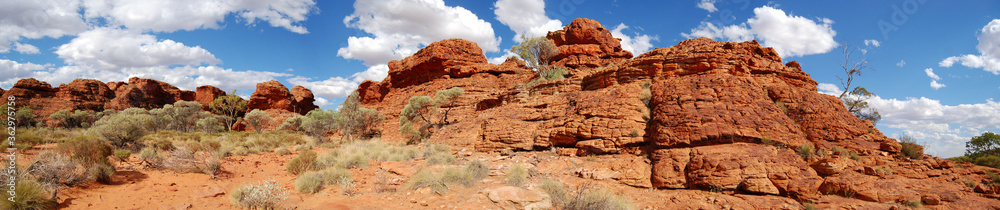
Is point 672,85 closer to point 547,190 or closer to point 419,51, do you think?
point 547,190

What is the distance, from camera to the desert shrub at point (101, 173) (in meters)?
6.89

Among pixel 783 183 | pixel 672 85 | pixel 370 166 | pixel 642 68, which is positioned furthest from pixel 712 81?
pixel 370 166

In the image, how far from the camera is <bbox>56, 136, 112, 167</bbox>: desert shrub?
7.48 meters

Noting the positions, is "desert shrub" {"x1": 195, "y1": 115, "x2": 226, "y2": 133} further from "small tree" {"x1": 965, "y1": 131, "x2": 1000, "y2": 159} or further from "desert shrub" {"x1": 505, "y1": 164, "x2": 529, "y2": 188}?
"small tree" {"x1": 965, "y1": 131, "x2": 1000, "y2": 159}

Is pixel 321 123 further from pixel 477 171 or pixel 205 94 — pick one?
pixel 205 94

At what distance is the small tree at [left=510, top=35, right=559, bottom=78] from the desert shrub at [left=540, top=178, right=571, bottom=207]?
25.0 meters

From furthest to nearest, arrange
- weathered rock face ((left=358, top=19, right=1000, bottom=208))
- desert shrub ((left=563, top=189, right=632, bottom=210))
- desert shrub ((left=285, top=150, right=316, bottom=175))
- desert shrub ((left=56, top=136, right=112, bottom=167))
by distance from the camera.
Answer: desert shrub ((left=285, top=150, right=316, bottom=175)), desert shrub ((left=56, top=136, right=112, bottom=167)), weathered rock face ((left=358, top=19, right=1000, bottom=208)), desert shrub ((left=563, top=189, right=632, bottom=210))

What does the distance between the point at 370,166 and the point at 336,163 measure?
1028 mm

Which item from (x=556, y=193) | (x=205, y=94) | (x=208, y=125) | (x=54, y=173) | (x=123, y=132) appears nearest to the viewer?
(x=54, y=173)

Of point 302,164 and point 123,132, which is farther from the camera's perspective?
point 123,132

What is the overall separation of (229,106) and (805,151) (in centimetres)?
5095

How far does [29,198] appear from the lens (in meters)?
4.88

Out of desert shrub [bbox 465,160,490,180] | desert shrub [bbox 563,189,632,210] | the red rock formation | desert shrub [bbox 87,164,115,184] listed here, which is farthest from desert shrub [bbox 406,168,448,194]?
the red rock formation

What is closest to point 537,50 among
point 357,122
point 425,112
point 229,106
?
point 425,112
